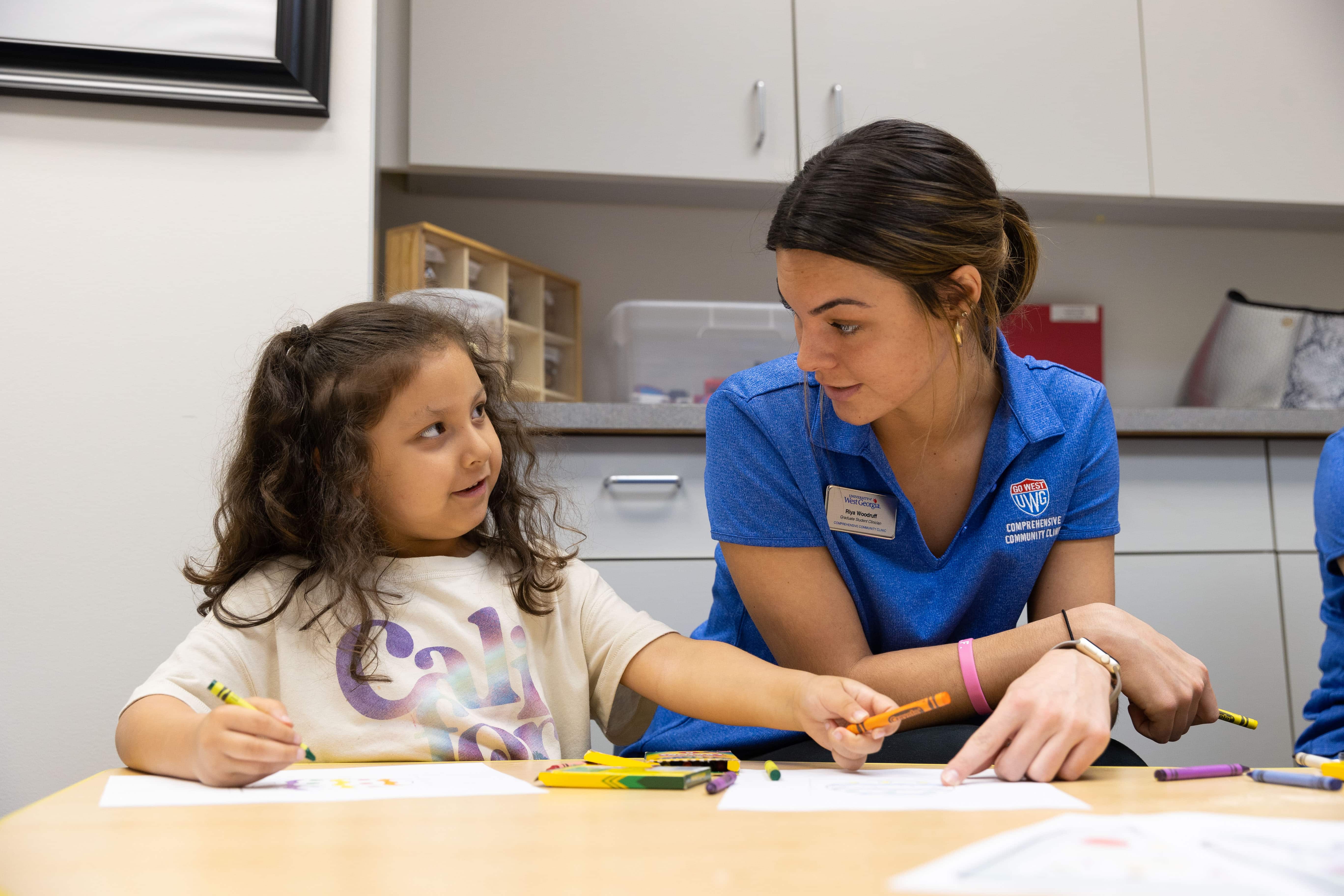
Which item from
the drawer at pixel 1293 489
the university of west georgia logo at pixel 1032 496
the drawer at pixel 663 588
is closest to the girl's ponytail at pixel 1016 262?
the university of west georgia logo at pixel 1032 496

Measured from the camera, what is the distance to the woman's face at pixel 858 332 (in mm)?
936

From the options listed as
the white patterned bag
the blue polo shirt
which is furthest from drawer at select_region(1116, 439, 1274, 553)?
the blue polo shirt

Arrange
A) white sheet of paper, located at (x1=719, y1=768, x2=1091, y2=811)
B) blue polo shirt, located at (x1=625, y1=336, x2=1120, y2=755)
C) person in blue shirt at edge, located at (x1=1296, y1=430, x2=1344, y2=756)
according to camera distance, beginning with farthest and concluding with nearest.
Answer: person in blue shirt at edge, located at (x1=1296, y1=430, x2=1344, y2=756), blue polo shirt, located at (x1=625, y1=336, x2=1120, y2=755), white sheet of paper, located at (x1=719, y1=768, x2=1091, y2=811)

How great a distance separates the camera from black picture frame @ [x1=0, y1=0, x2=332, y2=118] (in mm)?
1342

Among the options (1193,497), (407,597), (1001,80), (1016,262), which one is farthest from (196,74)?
(1193,497)

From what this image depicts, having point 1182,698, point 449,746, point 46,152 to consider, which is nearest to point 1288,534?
point 1182,698

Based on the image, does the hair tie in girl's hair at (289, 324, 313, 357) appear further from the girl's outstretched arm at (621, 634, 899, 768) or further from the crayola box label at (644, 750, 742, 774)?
the crayola box label at (644, 750, 742, 774)

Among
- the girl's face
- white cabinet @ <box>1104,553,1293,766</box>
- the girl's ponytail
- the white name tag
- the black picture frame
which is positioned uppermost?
the black picture frame

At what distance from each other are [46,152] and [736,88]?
1.22 m

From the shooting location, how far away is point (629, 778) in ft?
2.08

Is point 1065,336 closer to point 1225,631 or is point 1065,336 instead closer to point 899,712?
point 1225,631

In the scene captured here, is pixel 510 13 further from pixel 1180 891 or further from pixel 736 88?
pixel 1180 891

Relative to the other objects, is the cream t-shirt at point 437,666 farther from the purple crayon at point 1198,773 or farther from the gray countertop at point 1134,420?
the gray countertop at point 1134,420

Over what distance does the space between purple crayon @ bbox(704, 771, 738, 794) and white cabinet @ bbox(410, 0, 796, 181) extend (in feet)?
5.07
